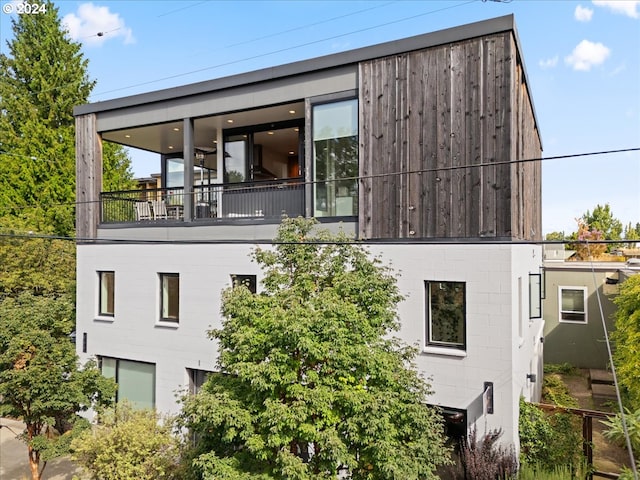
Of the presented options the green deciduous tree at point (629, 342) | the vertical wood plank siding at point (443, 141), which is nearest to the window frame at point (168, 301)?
the vertical wood plank siding at point (443, 141)

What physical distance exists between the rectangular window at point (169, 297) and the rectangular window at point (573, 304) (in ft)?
48.6

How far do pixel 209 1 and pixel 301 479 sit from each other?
1438 cm

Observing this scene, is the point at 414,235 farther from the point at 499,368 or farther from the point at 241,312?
the point at 241,312

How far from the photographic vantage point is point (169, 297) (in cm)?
1198

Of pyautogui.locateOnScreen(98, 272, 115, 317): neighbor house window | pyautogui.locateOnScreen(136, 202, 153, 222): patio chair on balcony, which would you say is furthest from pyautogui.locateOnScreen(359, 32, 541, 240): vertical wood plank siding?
pyautogui.locateOnScreen(136, 202, 153, 222): patio chair on balcony

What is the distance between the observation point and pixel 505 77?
8.45 m

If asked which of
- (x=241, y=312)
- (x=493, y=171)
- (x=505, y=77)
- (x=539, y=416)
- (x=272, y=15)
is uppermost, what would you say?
(x=272, y=15)

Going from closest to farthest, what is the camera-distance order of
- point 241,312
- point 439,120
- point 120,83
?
1. point 241,312
2. point 439,120
3. point 120,83

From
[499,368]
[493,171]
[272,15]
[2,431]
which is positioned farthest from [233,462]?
[272,15]

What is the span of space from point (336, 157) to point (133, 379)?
8.22 m

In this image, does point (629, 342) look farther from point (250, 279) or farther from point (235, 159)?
point (235, 159)

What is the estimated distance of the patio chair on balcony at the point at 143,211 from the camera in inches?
583

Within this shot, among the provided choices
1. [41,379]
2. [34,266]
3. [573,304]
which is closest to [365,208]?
[41,379]

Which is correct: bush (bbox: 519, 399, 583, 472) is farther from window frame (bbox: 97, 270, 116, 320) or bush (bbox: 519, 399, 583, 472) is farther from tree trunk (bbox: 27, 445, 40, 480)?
window frame (bbox: 97, 270, 116, 320)
